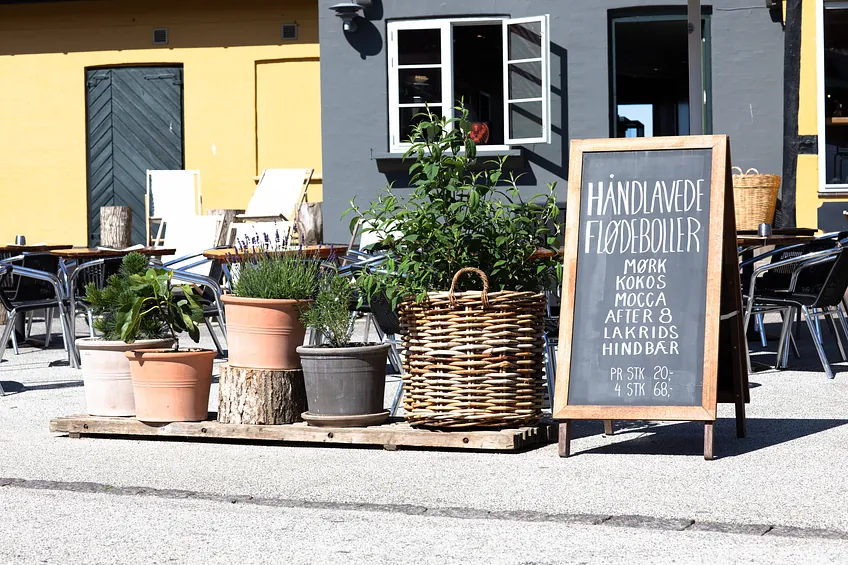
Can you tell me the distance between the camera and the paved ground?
10.8 feet

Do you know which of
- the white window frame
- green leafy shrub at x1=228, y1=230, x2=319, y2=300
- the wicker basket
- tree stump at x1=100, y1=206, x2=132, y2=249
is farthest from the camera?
tree stump at x1=100, y1=206, x2=132, y2=249

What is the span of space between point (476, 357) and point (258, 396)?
971mm

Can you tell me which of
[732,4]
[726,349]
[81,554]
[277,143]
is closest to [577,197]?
[726,349]

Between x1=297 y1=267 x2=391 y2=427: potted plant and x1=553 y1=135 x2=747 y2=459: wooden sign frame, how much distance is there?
2.58 ft

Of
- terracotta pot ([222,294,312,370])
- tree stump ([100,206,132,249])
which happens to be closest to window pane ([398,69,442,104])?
tree stump ([100,206,132,249])

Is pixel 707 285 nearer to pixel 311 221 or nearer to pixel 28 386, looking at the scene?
pixel 28 386

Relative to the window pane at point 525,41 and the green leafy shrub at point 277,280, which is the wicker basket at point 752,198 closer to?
the window pane at point 525,41

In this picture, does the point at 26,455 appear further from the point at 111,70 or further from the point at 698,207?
the point at 111,70

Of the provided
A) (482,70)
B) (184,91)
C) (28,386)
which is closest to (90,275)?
(28,386)

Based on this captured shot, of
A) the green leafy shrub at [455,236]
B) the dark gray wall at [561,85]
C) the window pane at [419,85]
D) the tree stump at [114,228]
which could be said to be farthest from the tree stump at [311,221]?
the green leafy shrub at [455,236]

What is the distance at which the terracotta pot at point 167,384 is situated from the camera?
5.12 m

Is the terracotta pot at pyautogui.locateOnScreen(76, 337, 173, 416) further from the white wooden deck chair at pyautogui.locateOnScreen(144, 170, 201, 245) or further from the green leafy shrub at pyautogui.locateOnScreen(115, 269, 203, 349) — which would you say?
the white wooden deck chair at pyautogui.locateOnScreen(144, 170, 201, 245)

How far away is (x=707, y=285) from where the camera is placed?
15.0ft

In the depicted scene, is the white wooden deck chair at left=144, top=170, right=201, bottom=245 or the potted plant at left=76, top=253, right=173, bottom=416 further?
the white wooden deck chair at left=144, top=170, right=201, bottom=245
